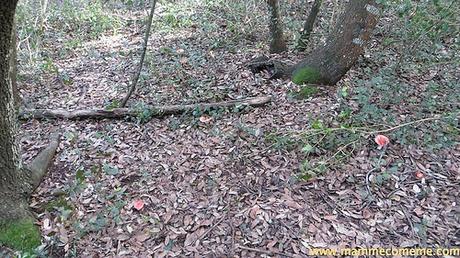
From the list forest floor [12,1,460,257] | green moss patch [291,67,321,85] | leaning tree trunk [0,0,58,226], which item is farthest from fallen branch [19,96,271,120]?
leaning tree trunk [0,0,58,226]

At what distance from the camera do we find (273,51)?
227 inches

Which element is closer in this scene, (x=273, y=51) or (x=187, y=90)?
(x=187, y=90)

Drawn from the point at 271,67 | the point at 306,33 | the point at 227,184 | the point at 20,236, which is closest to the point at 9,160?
the point at 20,236

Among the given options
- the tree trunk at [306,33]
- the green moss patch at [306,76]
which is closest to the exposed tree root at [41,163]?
the green moss patch at [306,76]

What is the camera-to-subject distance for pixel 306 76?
15.6ft

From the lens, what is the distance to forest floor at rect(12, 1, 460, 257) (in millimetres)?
2969

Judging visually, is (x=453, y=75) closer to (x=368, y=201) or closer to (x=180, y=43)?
(x=368, y=201)

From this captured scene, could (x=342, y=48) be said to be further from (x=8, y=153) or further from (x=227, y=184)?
(x=8, y=153)

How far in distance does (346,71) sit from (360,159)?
155cm

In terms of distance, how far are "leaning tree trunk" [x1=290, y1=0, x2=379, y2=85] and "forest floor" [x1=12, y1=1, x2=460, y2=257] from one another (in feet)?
0.79

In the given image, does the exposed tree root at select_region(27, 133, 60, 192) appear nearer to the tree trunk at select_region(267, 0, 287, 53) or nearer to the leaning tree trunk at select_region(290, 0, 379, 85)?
the leaning tree trunk at select_region(290, 0, 379, 85)

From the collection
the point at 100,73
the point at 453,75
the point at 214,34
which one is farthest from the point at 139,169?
the point at 453,75

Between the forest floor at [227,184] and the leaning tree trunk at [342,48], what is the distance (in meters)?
0.24

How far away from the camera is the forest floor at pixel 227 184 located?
2.97m
